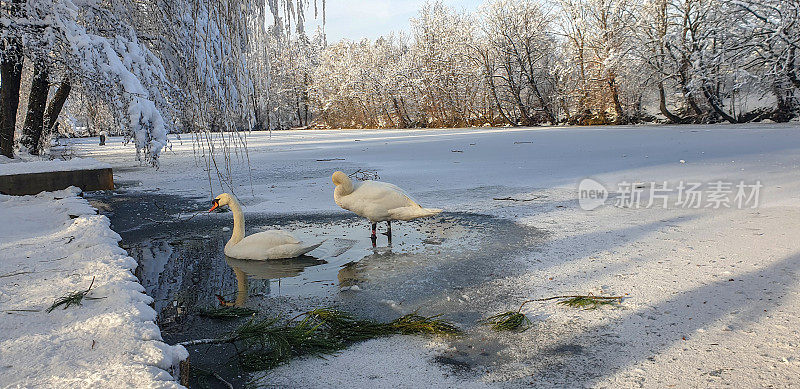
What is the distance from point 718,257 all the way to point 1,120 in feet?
44.9

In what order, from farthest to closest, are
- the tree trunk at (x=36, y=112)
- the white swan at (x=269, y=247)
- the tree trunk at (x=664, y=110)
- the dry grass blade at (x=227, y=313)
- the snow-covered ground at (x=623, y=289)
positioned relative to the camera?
the tree trunk at (x=664, y=110), the tree trunk at (x=36, y=112), the white swan at (x=269, y=247), the dry grass blade at (x=227, y=313), the snow-covered ground at (x=623, y=289)

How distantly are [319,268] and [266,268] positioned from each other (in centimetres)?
49

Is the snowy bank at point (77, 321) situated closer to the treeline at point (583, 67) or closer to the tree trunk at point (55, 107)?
the tree trunk at point (55, 107)

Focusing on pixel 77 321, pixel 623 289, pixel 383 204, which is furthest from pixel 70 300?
pixel 623 289

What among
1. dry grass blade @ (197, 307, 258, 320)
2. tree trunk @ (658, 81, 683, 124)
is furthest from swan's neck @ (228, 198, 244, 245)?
tree trunk @ (658, 81, 683, 124)

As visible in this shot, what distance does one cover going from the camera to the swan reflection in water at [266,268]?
4407 mm

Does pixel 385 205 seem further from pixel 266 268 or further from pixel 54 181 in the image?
pixel 54 181

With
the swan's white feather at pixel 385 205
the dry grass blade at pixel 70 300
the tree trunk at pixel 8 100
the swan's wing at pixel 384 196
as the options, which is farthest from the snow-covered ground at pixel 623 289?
the tree trunk at pixel 8 100

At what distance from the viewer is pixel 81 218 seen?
507cm

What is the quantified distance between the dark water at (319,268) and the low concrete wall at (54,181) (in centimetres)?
161

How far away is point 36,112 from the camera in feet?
40.9

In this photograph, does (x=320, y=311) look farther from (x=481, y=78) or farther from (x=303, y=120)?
(x=303, y=120)

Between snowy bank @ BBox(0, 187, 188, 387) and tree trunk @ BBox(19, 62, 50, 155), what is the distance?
861 cm

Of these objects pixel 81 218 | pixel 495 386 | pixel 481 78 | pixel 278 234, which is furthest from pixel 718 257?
pixel 481 78
